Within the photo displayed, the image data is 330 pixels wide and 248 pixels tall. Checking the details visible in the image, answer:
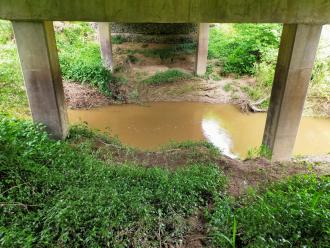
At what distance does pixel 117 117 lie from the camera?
37.1 feet

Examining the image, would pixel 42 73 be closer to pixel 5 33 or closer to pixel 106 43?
pixel 106 43

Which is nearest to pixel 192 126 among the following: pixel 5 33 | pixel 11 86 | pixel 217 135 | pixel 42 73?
pixel 217 135

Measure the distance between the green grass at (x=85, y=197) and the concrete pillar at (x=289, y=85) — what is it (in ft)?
7.46

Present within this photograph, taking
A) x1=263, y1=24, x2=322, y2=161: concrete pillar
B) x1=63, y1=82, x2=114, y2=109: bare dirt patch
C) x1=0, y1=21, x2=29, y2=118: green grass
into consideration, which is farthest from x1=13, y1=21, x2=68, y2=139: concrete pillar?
x1=63, y1=82, x2=114, y2=109: bare dirt patch

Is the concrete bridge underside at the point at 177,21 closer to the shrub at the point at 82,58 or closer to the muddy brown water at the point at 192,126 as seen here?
the muddy brown water at the point at 192,126

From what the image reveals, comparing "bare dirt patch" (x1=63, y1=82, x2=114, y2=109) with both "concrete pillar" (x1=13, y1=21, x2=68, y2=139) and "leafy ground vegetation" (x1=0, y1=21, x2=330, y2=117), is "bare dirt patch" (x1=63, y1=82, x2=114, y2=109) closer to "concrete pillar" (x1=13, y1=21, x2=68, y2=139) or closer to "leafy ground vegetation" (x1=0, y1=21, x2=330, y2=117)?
"leafy ground vegetation" (x1=0, y1=21, x2=330, y2=117)

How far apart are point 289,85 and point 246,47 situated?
987 cm

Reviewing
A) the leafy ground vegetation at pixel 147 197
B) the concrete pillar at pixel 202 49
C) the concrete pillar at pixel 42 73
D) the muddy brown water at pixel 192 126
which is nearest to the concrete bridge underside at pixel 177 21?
the concrete pillar at pixel 42 73

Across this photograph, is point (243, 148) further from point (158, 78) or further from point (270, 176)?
point (158, 78)

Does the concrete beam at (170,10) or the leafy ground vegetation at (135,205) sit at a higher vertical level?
the concrete beam at (170,10)

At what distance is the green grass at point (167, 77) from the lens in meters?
13.8

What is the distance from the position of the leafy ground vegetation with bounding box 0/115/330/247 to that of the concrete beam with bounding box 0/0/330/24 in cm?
225

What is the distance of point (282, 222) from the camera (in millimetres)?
2875

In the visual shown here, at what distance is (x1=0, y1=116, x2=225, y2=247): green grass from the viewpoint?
307cm
